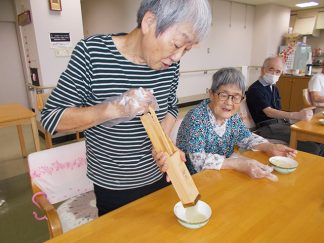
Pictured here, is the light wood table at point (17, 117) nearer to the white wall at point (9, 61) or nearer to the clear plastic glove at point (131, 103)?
the clear plastic glove at point (131, 103)

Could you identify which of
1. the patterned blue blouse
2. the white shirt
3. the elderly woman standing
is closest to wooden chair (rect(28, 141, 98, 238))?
the elderly woman standing

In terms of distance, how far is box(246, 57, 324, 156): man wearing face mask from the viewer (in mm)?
2264

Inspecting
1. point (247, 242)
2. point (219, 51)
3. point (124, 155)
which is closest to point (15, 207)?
point (124, 155)

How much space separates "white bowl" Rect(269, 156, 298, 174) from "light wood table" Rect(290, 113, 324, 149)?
0.78 m

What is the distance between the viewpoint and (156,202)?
3.08 ft

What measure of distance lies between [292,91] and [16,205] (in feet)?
16.8

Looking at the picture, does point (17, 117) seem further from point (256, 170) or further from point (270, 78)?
point (270, 78)

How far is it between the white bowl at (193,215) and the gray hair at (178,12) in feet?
1.88

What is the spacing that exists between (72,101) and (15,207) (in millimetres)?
1822

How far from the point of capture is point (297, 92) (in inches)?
199

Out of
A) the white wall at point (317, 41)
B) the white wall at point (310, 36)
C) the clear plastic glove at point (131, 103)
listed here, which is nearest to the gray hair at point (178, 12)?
the clear plastic glove at point (131, 103)

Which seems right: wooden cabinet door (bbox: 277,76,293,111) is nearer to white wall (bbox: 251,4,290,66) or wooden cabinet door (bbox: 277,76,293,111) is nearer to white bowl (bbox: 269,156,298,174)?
white wall (bbox: 251,4,290,66)

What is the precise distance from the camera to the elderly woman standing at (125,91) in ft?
2.33

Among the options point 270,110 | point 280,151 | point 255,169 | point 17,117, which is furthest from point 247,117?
point 17,117
